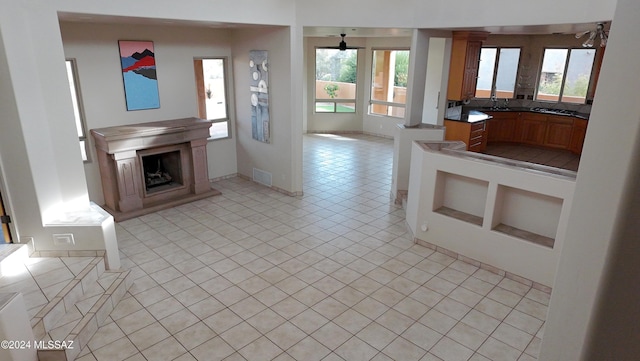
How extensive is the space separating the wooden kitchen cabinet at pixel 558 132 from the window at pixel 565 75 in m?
0.78

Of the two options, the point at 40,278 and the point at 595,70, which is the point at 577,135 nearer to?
the point at 595,70

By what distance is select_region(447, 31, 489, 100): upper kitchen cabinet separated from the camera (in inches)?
285

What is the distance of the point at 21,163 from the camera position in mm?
3789

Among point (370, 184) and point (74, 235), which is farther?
point (370, 184)

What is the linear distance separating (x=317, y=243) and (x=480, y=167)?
220 cm

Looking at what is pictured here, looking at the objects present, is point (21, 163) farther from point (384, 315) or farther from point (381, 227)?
point (381, 227)

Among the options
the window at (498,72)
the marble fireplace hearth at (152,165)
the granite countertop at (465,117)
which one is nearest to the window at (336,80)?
the window at (498,72)

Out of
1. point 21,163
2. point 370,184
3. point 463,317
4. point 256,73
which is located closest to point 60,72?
point 21,163

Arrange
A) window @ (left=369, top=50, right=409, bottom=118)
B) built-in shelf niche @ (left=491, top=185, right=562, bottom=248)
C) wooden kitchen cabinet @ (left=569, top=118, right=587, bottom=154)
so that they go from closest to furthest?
built-in shelf niche @ (left=491, top=185, right=562, bottom=248)
wooden kitchen cabinet @ (left=569, top=118, right=587, bottom=154)
window @ (left=369, top=50, right=409, bottom=118)

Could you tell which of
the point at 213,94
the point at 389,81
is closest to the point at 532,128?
the point at 389,81

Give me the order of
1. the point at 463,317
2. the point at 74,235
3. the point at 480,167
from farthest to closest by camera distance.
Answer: the point at 480,167 < the point at 74,235 < the point at 463,317

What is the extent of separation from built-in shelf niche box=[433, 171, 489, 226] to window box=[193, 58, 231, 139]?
162 inches

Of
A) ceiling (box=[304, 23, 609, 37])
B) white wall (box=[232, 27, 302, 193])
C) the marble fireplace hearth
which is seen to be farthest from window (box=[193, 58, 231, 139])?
ceiling (box=[304, 23, 609, 37])

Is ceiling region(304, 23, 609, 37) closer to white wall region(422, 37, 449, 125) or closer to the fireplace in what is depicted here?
white wall region(422, 37, 449, 125)
